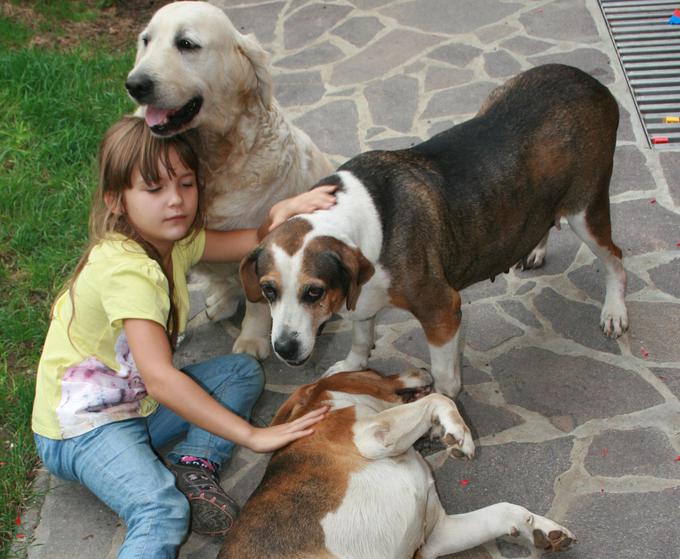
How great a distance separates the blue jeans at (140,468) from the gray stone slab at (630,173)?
115 inches

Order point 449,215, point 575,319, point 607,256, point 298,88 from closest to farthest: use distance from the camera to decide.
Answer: point 449,215 < point 607,256 < point 575,319 < point 298,88

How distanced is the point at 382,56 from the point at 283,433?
15.2 ft

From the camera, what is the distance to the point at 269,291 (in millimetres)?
3404

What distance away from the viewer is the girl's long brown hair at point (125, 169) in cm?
366

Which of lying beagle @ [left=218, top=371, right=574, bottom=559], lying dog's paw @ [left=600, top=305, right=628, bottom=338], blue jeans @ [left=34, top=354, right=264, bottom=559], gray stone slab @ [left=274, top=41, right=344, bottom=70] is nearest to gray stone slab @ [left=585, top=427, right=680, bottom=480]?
lying beagle @ [left=218, top=371, right=574, bottom=559]

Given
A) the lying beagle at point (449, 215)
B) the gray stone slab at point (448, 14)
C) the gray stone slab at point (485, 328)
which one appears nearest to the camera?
the lying beagle at point (449, 215)

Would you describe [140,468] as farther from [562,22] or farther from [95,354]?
[562,22]

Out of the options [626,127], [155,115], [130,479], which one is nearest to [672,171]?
[626,127]

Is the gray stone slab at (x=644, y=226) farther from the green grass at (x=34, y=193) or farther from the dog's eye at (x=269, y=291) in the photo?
the green grass at (x=34, y=193)

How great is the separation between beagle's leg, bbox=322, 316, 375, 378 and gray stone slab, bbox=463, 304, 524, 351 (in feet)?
1.92

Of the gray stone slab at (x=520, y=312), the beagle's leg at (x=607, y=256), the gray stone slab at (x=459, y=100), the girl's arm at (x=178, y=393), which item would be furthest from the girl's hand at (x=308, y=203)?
the gray stone slab at (x=459, y=100)

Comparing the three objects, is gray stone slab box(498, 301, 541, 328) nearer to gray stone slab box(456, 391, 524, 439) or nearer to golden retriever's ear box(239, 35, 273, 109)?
gray stone slab box(456, 391, 524, 439)

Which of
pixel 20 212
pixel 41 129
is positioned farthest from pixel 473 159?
pixel 41 129

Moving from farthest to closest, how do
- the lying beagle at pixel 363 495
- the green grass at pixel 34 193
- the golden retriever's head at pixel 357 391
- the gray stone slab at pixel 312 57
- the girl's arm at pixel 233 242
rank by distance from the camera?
the gray stone slab at pixel 312 57 → the green grass at pixel 34 193 → the girl's arm at pixel 233 242 → the golden retriever's head at pixel 357 391 → the lying beagle at pixel 363 495
